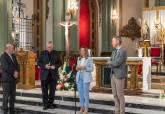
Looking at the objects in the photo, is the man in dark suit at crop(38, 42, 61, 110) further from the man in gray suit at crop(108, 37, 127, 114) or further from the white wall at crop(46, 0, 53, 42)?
the white wall at crop(46, 0, 53, 42)

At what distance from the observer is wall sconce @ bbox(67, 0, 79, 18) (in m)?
15.9

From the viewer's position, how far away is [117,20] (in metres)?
20.9

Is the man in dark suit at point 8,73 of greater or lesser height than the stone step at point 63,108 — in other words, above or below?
above

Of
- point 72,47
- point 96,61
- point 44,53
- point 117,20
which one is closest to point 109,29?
point 117,20

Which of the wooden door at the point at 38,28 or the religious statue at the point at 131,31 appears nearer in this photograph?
the wooden door at the point at 38,28

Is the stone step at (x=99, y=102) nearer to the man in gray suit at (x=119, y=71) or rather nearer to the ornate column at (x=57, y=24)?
the man in gray suit at (x=119, y=71)

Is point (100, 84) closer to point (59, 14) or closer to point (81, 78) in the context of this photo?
point (81, 78)

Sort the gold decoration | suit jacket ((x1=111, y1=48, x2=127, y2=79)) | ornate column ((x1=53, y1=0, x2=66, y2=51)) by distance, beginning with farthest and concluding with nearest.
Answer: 1. ornate column ((x1=53, y1=0, x2=66, y2=51))
2. the gold decoration
3. suit jacket ((x1=111, y1=48, x2=127, y2=79))

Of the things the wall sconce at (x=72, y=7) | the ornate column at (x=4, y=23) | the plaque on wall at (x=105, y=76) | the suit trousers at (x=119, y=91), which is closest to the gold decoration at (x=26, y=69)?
the ornate column at (x=4, y=23)

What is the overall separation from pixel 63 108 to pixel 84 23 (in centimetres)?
1093

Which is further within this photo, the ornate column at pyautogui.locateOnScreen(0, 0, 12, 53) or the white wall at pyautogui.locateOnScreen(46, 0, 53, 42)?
the white wall at pyautogui.locateOnScreen(46, 0, 53, 42)

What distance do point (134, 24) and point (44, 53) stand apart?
40.0 ft

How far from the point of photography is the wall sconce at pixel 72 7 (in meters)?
15.9

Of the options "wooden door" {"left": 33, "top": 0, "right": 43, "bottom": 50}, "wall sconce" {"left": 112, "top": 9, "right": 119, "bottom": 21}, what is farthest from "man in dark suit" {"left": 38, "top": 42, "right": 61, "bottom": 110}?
"wall sconce" {"left": 112, "top": 9, "right": 119, "bottom": 21}
